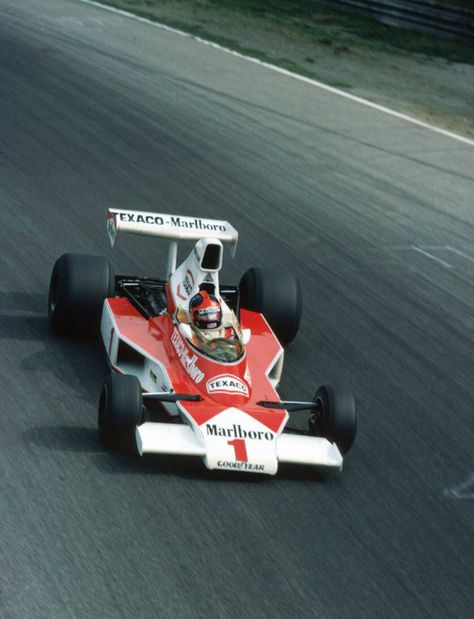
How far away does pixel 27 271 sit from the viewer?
39.6 feet

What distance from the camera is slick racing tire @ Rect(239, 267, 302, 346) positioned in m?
10.8

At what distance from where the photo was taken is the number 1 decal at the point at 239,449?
8.43 m

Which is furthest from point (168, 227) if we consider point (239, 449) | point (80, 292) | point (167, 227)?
point (239, 449)

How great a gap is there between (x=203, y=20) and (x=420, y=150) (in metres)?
8.59

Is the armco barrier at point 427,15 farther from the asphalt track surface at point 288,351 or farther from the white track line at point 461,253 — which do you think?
the white track line at point 461,253

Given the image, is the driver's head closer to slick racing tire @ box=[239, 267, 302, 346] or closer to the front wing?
the front wing

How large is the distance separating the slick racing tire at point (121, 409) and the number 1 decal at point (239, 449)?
0.70m

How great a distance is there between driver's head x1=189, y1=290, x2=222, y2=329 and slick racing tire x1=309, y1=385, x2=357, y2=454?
3.38 feet

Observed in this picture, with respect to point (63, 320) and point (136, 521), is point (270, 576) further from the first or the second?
point (63, 320)

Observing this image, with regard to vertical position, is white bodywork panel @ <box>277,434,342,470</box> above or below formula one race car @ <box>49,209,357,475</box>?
below

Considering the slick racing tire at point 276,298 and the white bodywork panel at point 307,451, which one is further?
the slick racing tire at point 276,298

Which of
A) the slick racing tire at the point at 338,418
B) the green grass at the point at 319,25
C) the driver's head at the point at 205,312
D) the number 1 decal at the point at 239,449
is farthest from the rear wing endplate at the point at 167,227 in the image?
the green grass at the point at 319,25

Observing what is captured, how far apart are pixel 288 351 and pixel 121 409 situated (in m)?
2.97

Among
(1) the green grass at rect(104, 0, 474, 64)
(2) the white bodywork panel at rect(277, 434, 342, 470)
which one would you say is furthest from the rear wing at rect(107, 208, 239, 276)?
(1) the green grass at rect(104, 0, 474, 64)
